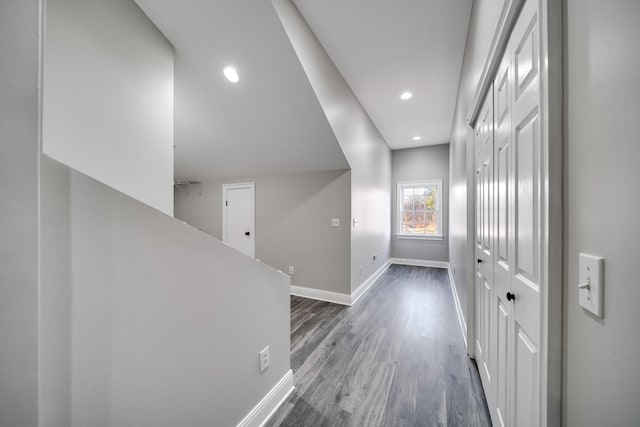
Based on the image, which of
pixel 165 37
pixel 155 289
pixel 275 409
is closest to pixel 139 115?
pixel 165 37

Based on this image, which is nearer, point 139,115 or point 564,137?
point 564,137

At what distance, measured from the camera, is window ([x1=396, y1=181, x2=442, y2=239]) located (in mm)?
5266

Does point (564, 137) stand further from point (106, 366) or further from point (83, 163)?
point (83, 163)

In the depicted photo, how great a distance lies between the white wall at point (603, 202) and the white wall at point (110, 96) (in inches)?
75.5

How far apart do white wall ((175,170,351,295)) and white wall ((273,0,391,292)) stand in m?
0.17

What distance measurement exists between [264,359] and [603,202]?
1.54 meters

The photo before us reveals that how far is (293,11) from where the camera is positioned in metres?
1.92

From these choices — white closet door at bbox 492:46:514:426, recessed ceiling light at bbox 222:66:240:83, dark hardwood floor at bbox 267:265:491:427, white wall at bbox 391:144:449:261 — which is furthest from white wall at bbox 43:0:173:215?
white wall at bbox 391:144:449:261

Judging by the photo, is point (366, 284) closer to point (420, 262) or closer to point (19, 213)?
point (420, 262)

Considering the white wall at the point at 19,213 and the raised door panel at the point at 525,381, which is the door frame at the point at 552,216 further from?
the white wall at the point at 19,213

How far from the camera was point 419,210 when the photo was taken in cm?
547

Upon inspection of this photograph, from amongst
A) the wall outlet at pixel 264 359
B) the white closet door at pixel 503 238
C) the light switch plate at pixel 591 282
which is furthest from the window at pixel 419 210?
the light switch plate at pixel 591 282

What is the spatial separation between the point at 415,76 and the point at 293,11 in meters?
1.66

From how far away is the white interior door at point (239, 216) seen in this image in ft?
12.9
